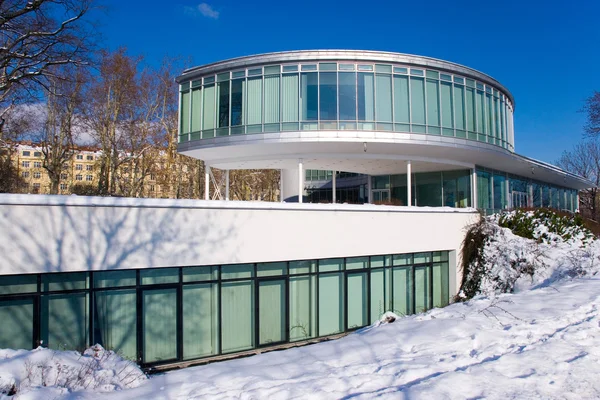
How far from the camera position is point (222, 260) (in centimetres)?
1239

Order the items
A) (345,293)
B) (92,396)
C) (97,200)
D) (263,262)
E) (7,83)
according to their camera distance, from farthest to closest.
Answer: (7,83), (345,293), (263,262), (97,200), (92,396)

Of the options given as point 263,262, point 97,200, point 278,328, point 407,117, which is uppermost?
point 407,117

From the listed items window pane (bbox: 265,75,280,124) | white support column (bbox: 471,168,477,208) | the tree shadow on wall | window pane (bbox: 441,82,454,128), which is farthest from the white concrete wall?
white support column (bbox: 471,168,477,208)

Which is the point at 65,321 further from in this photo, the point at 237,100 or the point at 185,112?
the point at 185,112

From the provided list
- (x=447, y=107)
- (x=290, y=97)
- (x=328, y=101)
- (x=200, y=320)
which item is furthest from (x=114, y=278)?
(x=447, y=107)

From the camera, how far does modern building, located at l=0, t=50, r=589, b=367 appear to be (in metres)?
10.5

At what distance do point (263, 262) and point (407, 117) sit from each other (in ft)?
37.9

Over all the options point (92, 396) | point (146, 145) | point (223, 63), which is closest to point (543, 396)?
point (92, 396)

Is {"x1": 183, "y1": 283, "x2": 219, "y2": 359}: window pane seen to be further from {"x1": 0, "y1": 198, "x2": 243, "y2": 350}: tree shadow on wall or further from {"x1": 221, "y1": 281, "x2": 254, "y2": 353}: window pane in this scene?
{"x1": 0, "y1": 198, "x2": 243, "y2": 350}: tree shadow on wall

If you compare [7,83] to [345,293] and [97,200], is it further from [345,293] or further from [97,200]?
[345,293]

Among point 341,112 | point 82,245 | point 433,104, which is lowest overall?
point 82,245

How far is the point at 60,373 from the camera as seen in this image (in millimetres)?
6906

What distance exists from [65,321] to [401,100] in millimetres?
16374

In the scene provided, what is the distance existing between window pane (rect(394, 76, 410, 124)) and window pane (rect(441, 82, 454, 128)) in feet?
6.65
